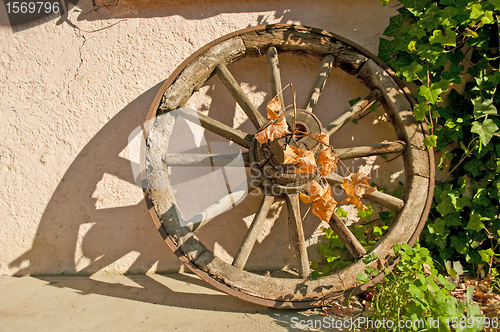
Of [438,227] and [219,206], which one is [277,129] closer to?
[219,206]

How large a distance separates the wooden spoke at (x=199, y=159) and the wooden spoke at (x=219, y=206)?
15 cm

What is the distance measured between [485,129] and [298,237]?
3.95ft

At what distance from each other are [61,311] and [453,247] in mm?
2279

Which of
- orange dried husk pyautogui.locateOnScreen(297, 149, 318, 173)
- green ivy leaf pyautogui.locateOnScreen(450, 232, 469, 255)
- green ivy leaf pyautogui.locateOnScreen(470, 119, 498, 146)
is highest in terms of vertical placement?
green ivy leaf pyautogui.locateOnScreen(470, 119, 498, 146)

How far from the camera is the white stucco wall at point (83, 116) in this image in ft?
6.50

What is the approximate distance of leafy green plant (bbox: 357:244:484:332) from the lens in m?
1.19

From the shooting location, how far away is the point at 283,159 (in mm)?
1551

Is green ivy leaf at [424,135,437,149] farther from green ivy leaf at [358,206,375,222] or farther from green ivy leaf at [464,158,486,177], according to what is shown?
green ivy leaf at [358,206,375,222]

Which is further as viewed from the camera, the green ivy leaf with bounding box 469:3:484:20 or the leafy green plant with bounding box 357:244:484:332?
the green ivy leaf with bounding box 469:3:484:20

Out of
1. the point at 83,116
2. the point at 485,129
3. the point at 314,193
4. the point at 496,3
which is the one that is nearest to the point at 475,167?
the point at 485,129

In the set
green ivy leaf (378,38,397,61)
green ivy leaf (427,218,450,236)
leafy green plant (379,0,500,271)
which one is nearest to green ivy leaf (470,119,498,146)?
leafy green plant (379,0,500,271)

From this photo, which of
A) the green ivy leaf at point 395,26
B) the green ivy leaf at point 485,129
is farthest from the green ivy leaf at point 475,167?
the green ivy leaf at point 395,26

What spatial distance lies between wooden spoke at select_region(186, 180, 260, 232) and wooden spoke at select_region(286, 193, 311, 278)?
0.22 metres

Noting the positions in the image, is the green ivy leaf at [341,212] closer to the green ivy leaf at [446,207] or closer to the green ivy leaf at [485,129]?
the green ivy leaf at [446,207]
